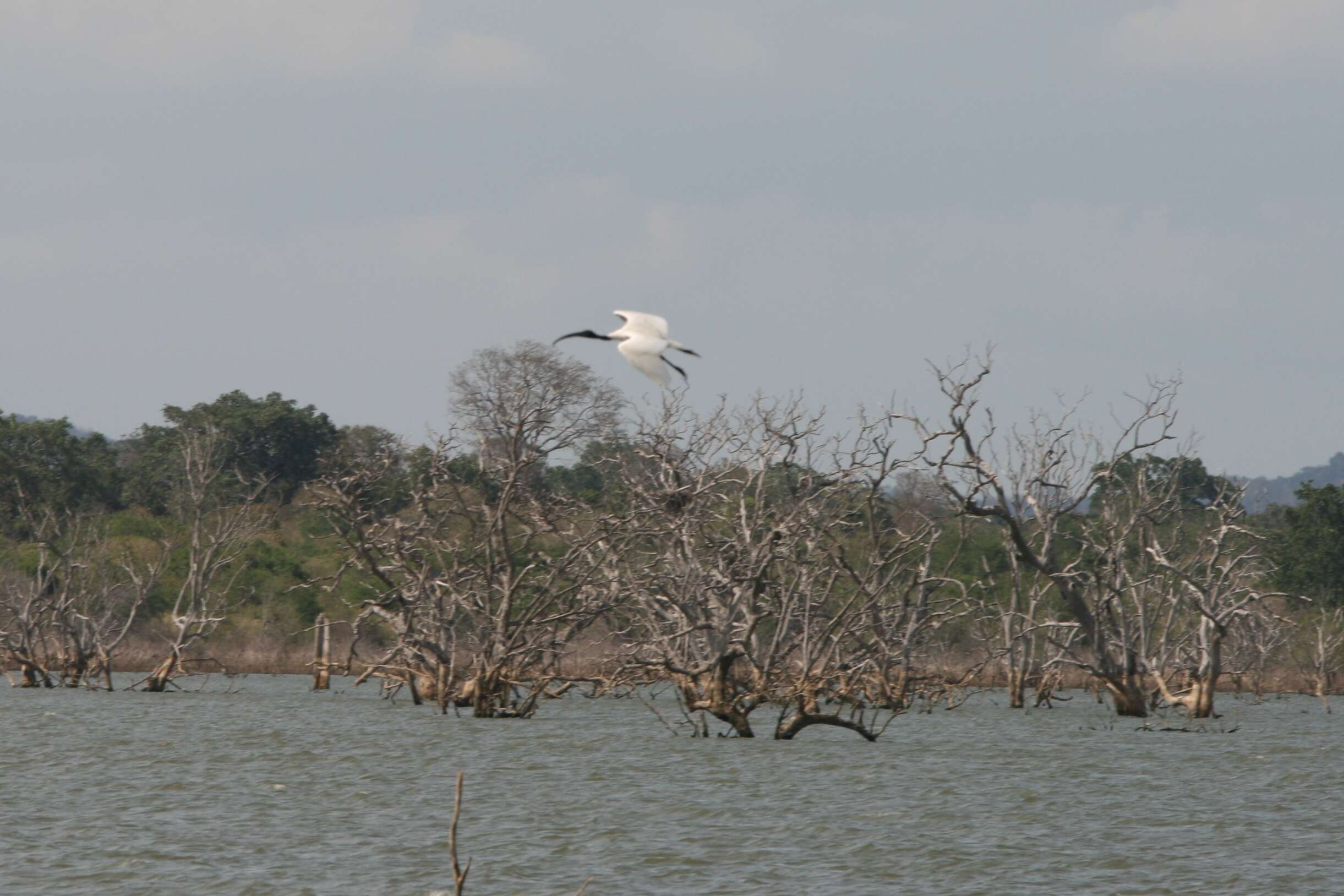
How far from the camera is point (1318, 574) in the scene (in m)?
58.8

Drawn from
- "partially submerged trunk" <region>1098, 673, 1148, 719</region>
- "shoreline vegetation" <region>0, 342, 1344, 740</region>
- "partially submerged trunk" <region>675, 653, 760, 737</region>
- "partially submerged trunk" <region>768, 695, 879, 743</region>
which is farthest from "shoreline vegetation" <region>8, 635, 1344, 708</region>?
"partially submerged trunk" <region>768, 695, 879, 743</region>

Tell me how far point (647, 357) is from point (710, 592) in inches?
434

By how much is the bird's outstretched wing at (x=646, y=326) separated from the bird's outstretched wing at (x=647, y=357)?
744 mm

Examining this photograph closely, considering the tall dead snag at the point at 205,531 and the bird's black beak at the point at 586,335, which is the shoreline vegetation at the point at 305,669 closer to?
the tall dead snag at the point at 205,531

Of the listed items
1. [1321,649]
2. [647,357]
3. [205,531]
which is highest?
[647,357]

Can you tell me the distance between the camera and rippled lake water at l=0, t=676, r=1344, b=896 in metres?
16.0

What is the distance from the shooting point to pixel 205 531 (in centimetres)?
4497

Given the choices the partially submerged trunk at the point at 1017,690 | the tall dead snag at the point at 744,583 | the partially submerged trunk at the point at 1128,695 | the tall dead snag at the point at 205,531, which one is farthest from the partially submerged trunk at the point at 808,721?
the tall dead snag at the point at 205,531

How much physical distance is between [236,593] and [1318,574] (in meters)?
37.8

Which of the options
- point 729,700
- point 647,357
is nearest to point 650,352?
point 647,357

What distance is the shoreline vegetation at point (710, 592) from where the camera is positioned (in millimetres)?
30000

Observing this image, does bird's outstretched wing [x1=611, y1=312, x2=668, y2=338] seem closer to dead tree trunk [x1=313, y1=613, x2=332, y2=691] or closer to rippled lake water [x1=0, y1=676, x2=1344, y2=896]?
rippled lake water [x1=0, y1=676, x2=1344, y2=896]

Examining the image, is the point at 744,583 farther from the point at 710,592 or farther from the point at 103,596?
the point at 103,596

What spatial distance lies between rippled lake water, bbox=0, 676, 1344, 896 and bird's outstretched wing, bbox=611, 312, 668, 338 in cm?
565
